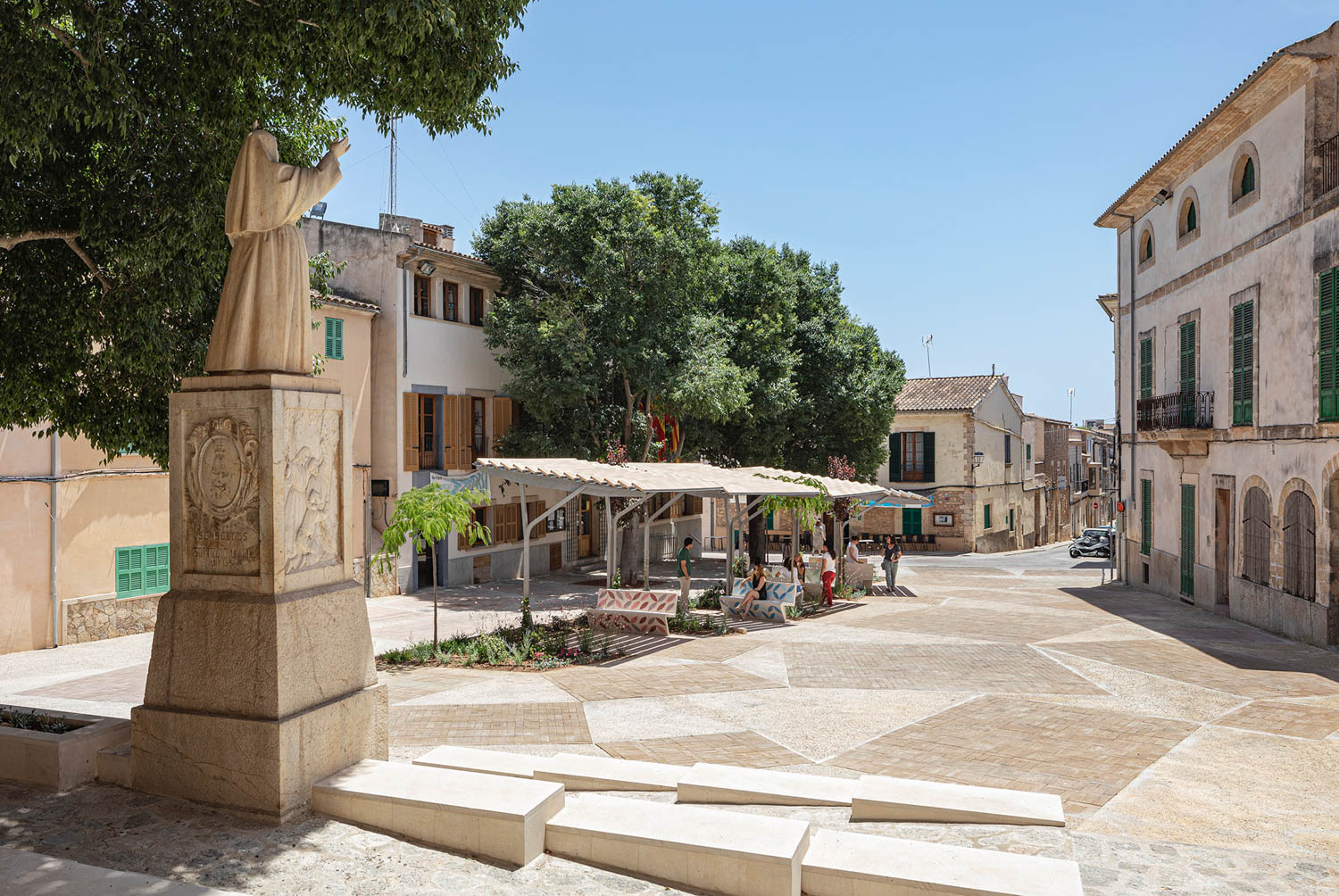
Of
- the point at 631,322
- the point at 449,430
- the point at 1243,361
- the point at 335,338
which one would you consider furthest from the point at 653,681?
the point at 1243,361

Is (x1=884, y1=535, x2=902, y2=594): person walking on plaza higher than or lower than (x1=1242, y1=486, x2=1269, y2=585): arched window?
lower

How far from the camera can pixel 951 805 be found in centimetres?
592

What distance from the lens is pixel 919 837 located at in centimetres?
577

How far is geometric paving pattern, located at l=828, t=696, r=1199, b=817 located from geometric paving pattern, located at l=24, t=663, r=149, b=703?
8.39m

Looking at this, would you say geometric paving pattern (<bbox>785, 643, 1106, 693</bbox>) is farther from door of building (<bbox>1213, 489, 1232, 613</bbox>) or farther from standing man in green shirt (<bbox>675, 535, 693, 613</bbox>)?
door of building (<bbox>1213, 489, 1232, 613</bbox>)

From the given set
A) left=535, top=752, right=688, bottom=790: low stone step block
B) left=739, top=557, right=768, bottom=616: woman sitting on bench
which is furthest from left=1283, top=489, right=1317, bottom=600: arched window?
left=535, top=752, right=688, bottom=790: low stone step block

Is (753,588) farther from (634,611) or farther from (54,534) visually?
(54,534)

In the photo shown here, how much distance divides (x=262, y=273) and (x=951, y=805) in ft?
17.5

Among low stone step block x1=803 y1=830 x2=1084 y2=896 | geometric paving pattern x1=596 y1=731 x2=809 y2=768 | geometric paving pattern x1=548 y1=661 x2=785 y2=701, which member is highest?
low stone step block x1=803 y1=830 x2=1084 y2=896

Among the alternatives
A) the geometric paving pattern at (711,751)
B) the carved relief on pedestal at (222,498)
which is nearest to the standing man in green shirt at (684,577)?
the geometric paving pattern at (711,751)

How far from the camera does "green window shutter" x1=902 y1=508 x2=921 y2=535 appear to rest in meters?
39.7

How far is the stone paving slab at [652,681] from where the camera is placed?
37.4ft

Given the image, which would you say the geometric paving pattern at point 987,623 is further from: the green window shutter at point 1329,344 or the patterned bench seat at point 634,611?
the green window shutter at point 1329,344

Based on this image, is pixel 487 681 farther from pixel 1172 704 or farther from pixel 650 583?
pixel 650 583
